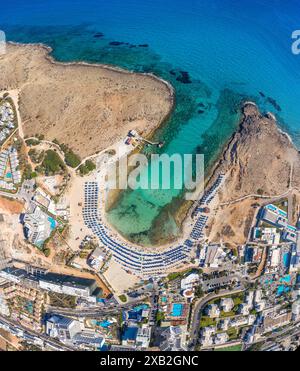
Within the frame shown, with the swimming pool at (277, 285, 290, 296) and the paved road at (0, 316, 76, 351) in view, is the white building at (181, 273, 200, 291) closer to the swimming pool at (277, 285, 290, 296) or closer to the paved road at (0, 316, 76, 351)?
the swimming pool at (277, 285, 290, 296)

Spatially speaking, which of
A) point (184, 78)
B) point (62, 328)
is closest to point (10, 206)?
point (62, 328)

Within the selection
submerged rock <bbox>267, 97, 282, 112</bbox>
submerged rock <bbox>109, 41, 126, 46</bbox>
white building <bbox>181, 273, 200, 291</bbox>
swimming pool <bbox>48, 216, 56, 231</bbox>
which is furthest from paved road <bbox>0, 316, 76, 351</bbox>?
submerged rock <bbox>267, 97, 282, 112</bbox>

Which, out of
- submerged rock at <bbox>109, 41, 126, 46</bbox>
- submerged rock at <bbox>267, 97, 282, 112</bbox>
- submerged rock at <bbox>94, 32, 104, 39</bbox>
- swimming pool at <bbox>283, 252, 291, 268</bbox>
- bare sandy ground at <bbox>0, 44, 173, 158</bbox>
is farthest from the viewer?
submerged rock at <bbox>94, 32, 104, 39</bbox>

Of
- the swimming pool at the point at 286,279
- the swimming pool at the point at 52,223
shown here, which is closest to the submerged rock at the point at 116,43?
the swimming pool at the point at 52,223

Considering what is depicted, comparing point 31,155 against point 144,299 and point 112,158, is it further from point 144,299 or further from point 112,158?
point 144,299

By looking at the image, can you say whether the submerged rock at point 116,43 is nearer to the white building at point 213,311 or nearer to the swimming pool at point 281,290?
the white building at point 213,311

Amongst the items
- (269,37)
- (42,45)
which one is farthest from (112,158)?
(269,37)

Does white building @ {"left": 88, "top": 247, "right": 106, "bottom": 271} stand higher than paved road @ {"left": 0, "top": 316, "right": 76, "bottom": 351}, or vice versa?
white building @ {"left": 88, "top": 247, "right": 106, "bottom": 271}
